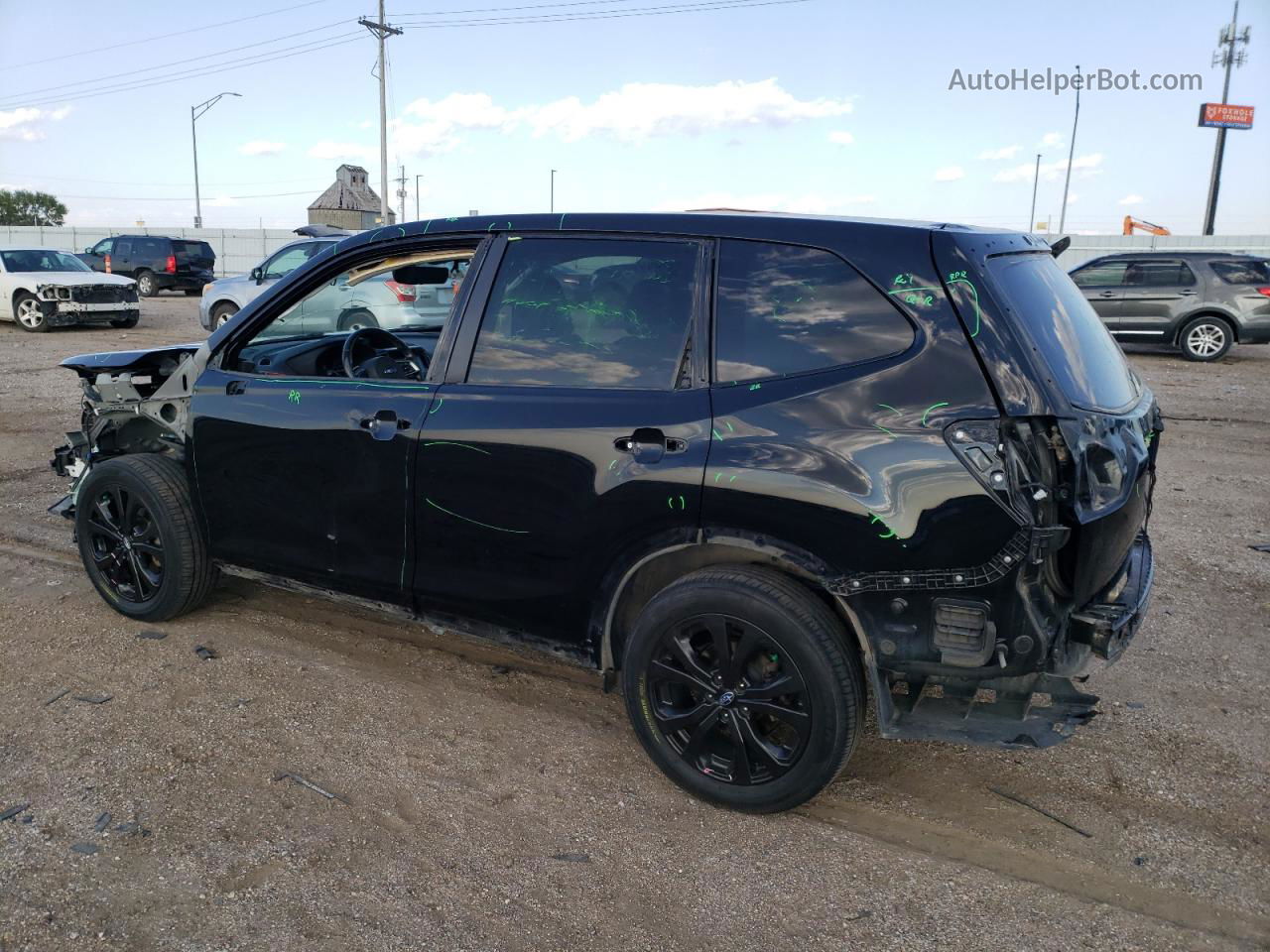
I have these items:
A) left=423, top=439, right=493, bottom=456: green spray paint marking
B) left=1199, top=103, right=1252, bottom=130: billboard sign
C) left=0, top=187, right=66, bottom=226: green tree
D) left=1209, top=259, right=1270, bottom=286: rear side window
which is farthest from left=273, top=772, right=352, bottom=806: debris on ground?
left=0, top=187, right=66, bottom=226: green tree

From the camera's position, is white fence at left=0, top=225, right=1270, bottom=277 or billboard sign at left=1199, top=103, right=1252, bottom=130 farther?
billboard sign at left=1199, top=103, right=1252, bottom=130

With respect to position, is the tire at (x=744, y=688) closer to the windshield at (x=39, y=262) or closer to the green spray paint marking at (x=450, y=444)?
the green spray paint marking at (x=450, y=444)

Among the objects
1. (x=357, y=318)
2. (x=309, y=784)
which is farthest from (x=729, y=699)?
(x=357, y=318)

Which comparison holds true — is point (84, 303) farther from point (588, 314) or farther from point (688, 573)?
point (688, 573)

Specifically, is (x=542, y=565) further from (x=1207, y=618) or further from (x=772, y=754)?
(x=1207, y=618)

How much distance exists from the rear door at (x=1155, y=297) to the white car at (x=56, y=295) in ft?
56.7

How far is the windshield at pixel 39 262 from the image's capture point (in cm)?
1780

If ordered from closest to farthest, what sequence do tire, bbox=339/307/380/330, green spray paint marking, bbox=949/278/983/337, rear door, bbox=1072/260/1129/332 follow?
green spray paint marking, bbox=949/278/983/337, tire, bbox=339/307/380/330, rear door, bbox=1072/260/1129/332

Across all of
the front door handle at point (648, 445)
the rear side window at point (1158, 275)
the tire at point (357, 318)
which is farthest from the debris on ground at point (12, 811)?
the rear side window at point (1158, 275)

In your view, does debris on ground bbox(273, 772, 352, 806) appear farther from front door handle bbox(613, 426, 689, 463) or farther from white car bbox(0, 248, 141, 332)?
white car bbox(0, 248, 141, 332)

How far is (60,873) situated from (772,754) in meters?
2.04

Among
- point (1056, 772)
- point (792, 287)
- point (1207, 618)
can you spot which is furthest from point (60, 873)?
point (1207, 618)

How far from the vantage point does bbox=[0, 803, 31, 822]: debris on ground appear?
117 inches

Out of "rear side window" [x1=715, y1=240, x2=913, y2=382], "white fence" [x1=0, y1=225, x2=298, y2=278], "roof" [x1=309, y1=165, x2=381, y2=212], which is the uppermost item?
"roof" [x1=309, y1=165, x2=381, y2=212]
